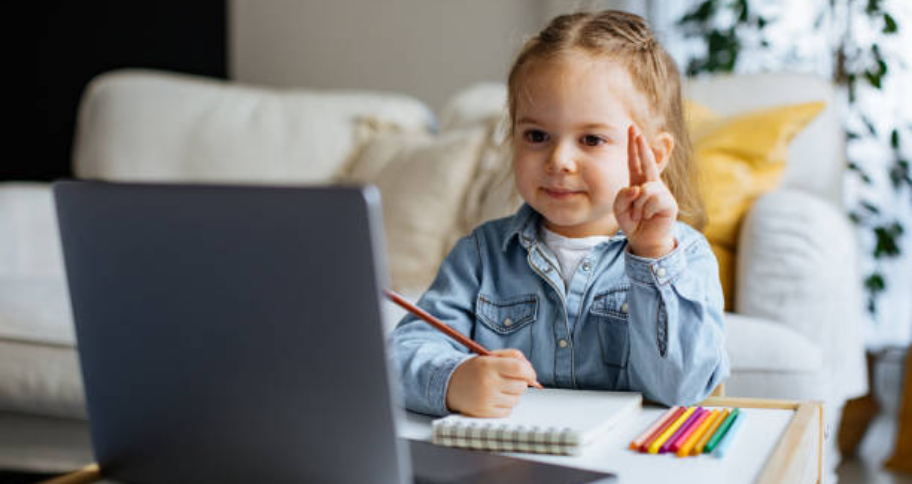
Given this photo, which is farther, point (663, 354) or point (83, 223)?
point (663, 354)

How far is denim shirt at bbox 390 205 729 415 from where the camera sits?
0.82 meters

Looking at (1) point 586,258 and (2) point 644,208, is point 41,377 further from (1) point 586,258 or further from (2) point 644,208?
(2) point 644,208

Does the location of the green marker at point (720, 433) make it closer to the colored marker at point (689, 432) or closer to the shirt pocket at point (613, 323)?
the colored marker at point (689, 432)

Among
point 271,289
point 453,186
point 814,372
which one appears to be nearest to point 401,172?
point 453,186

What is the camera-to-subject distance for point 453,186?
2.04 m

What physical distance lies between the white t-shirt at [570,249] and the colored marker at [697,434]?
0.26 meters

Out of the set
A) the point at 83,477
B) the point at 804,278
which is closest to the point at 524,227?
the point at 83,477

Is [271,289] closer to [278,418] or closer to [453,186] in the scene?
[278,418]

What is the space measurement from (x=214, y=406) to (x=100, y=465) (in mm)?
140

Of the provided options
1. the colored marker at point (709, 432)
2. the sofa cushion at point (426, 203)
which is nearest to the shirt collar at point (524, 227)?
the colored marker at point (709, 432)

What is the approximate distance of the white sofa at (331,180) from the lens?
1508 millimetres

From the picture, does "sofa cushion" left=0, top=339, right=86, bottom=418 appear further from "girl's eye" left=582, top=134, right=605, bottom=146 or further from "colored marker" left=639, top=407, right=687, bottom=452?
"colored marker" left=639, top=407, right=687, bottom=452

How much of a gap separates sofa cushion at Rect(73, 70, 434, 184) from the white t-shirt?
4.74ft

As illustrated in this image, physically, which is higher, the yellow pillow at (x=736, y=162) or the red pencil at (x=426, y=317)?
the red pencil at (x=426, y=317)
